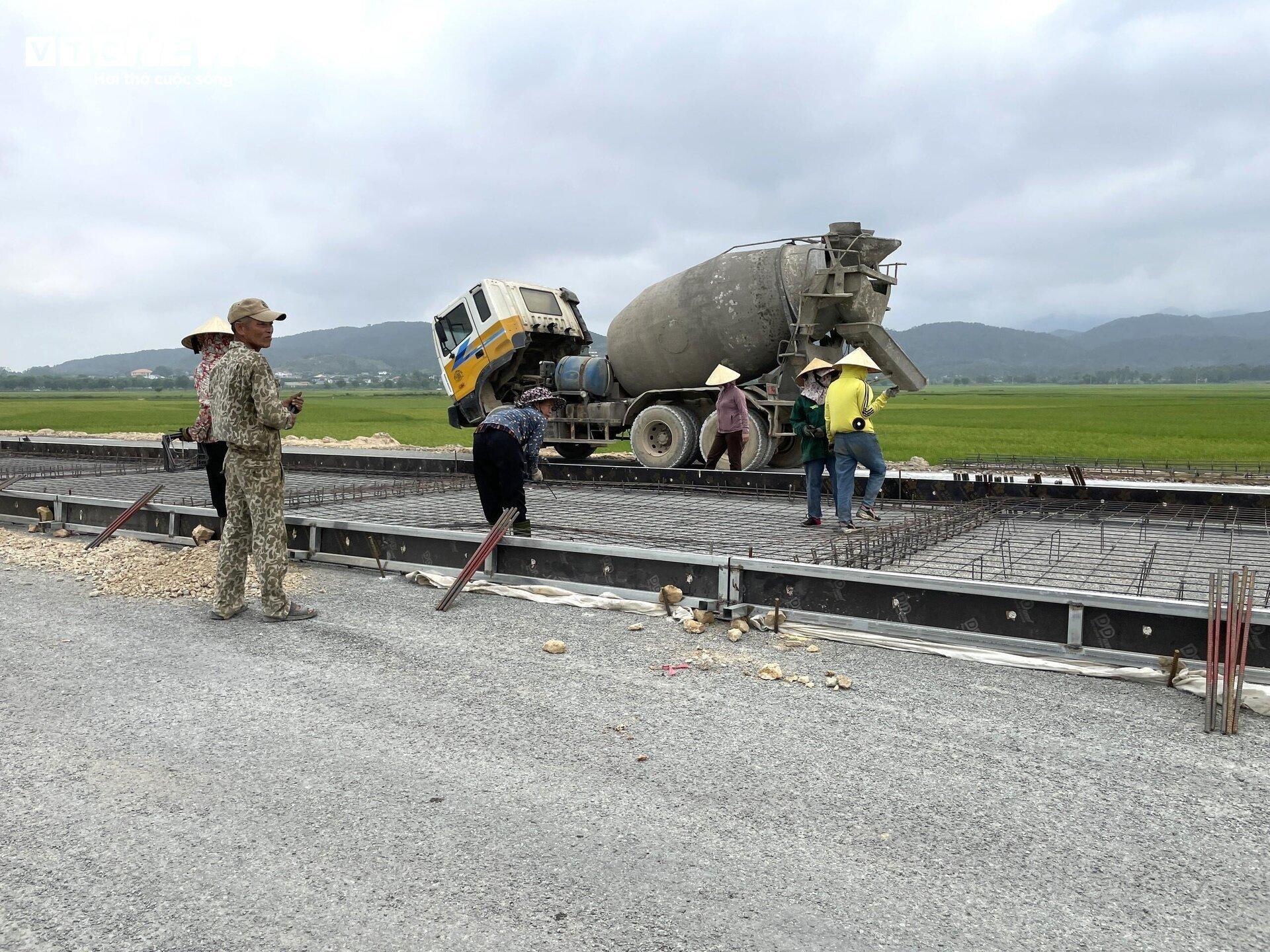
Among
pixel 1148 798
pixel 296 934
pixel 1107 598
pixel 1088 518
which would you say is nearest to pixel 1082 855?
pixel 1148 798

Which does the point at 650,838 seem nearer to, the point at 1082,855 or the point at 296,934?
the point at 296,934

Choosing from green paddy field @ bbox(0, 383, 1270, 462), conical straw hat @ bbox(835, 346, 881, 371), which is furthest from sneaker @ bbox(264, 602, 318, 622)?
green paddy field @ bbox(0, 383, 1270, 462)

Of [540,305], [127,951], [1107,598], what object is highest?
[540,305]

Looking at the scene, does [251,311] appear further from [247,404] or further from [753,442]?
[753,442]

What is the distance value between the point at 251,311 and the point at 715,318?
832 centimetres

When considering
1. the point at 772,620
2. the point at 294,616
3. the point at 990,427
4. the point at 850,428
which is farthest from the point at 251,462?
the point at 990,427

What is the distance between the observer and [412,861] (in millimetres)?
2920

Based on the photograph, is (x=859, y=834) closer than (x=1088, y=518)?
Yes

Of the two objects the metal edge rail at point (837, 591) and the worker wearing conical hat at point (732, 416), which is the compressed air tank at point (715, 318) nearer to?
the worker wearing conical hat at point (732, 416)

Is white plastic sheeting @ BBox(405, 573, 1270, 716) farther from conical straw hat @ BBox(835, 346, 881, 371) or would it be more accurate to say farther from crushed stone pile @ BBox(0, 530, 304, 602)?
conical straw hat @ BBox(835, 346, 881, 371)

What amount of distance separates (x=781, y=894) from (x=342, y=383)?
6985 inches

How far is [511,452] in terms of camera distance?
23.6 feet

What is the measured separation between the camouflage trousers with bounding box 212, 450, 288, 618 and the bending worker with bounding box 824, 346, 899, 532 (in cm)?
446

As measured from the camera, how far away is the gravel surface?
8.57 ft
